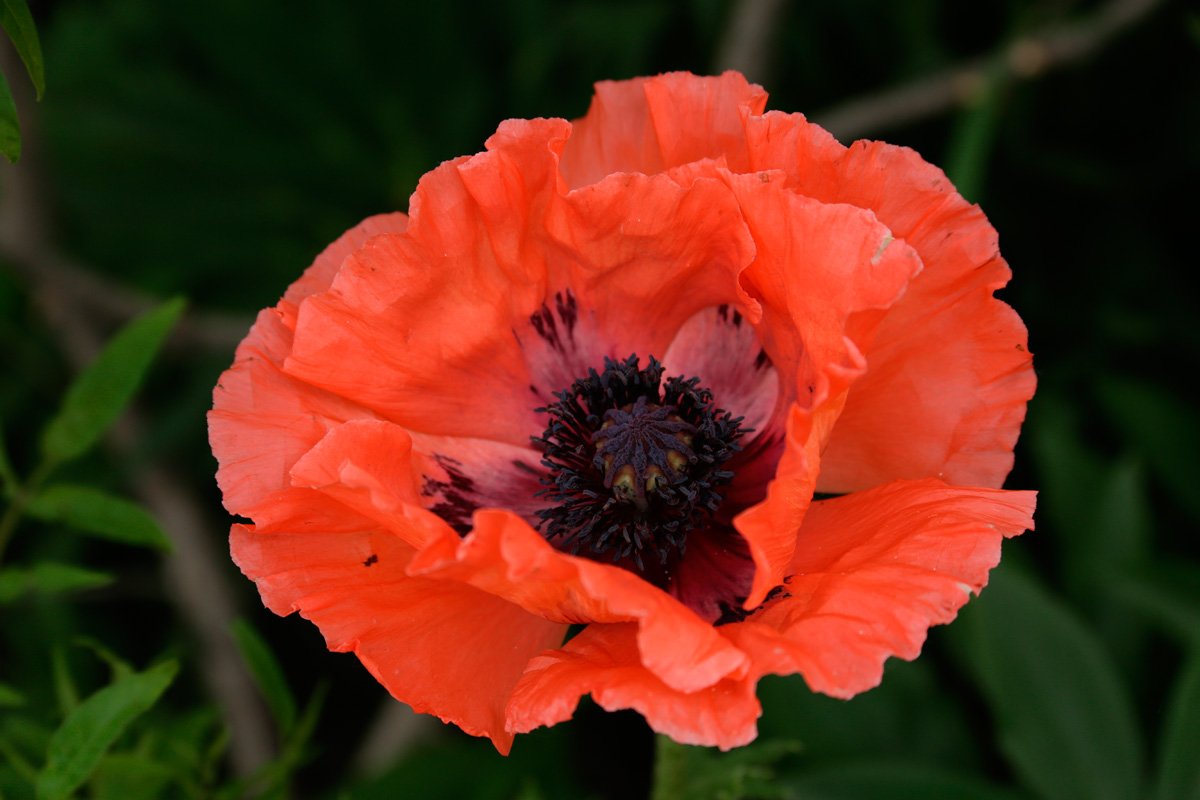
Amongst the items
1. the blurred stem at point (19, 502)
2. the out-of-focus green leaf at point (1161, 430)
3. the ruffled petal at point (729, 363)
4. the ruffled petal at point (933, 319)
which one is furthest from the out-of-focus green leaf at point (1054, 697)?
the blurred stem at point (19, 502)

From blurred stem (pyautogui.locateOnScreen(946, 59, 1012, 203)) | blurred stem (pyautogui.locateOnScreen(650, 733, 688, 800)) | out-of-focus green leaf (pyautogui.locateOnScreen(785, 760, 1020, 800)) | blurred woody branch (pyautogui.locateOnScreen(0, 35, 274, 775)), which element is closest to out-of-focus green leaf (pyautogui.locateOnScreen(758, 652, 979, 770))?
out-of-focus green leaf (pyautogui.locateOnScreen(785, 760, 1020, 800))

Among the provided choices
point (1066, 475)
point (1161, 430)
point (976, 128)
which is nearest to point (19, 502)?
point (976, 128)

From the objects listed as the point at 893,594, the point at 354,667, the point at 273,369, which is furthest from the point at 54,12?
the point at 893,594

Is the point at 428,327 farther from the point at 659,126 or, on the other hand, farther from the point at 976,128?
the point at 976,128

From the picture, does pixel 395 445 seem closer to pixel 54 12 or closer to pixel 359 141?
pixel 359 141

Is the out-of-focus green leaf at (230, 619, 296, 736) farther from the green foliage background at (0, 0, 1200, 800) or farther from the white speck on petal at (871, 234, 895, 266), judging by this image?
the white speck on petal at (871, 234, 895, 266)

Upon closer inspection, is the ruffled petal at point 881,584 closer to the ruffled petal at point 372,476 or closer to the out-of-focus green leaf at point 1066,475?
the ruffled petal at point 372,476
